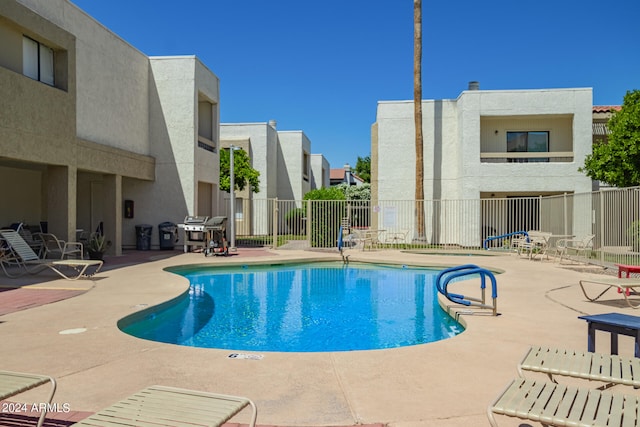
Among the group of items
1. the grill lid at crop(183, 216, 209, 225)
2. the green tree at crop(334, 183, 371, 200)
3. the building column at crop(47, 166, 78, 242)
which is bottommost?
the grill lid at crop(183, 216, 209, 225)

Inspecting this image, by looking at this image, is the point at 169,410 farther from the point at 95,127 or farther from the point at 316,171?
the point at 316,171

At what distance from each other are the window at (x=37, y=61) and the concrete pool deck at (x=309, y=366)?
7718mm

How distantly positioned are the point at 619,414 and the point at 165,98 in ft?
60.9

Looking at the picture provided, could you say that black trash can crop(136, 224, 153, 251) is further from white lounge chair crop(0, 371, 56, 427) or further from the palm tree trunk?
white lounge chair crop(0, 371, 56, 427)

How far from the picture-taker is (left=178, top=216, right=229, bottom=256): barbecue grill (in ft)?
53.0

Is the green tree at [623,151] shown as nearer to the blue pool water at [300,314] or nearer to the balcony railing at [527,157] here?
the balcony railing at [527,157]

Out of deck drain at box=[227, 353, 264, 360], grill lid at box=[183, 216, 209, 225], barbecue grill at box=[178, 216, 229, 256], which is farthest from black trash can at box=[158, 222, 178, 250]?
deck drain at box=[227, 353, 264, 360]

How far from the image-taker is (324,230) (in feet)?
66.8

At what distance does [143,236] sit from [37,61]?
25.0ft

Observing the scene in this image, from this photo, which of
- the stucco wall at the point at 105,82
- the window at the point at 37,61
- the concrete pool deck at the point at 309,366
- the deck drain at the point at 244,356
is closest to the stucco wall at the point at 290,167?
the stucco wall at the point at 105,82

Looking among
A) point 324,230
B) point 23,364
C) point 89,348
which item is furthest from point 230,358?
point 324,230

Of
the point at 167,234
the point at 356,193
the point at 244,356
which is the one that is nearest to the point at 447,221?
the point at 167,234

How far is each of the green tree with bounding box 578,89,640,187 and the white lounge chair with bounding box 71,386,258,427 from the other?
1785 centimetres

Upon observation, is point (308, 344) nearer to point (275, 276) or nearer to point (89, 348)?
point (89, 348)
